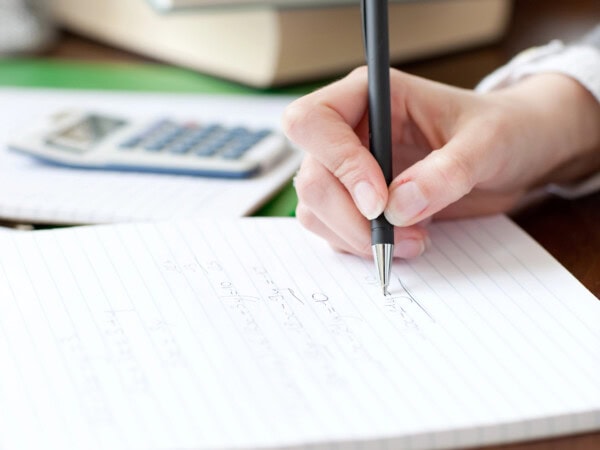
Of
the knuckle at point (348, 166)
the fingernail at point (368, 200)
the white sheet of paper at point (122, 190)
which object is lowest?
the white sheet of paper at point (122, 190)

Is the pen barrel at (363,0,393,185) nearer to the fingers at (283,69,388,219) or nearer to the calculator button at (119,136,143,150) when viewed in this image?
the fingers at (283,69,388,219)

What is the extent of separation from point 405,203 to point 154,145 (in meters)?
0.26

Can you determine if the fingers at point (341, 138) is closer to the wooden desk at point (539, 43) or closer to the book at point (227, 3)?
the wooden desk at point (539, 43)

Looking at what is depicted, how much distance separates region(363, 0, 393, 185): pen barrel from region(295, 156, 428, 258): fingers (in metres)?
0.03

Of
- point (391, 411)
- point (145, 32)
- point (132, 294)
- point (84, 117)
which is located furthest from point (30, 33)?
point (391, 411)

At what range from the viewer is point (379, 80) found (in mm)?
467

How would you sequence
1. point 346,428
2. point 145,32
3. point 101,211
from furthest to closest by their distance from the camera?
point 145,32
point 101,211
point 346,428

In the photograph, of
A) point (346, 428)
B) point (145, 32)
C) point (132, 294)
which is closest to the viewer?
point (346, 428)

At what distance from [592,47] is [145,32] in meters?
Answer: 0.47

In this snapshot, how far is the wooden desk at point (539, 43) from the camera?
0.49 m

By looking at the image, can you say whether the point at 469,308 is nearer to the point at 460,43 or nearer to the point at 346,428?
the point at 346,428

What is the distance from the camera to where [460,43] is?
0.92 meters

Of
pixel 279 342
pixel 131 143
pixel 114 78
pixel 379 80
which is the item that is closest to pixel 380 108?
pixel 379 80

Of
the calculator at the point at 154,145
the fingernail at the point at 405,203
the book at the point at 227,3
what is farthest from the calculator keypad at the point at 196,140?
the fingernail at the point at 405,203
